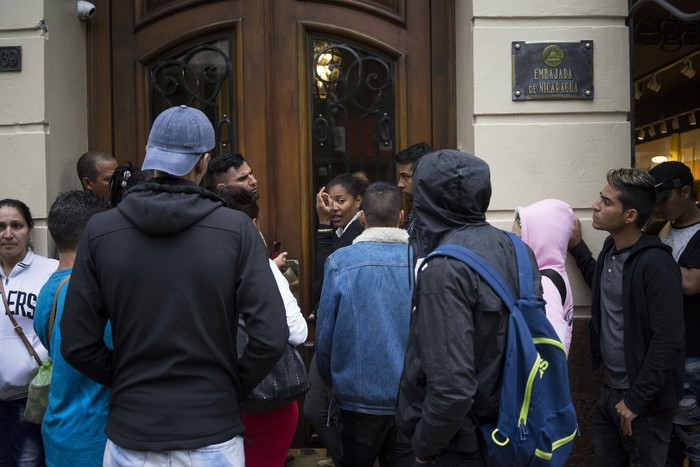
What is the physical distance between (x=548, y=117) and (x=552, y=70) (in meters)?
0.27

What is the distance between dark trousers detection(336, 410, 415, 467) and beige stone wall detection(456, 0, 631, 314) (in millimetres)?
1472

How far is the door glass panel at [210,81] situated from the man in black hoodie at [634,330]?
7.80 feet

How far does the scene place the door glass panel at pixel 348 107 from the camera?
4965 mm

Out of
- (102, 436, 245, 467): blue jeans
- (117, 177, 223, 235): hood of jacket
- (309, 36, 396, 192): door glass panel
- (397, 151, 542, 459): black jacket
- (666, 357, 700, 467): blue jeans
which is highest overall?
(309, 36, 396, 192): door glass panel

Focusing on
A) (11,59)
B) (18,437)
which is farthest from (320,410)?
(11,59)

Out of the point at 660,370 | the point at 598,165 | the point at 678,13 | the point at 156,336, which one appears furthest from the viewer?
the point at 598,165

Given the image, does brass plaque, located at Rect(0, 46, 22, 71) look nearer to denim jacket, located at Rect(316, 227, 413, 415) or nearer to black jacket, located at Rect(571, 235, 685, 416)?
denim jacket, located at Rect(316, 227, 413, 415)

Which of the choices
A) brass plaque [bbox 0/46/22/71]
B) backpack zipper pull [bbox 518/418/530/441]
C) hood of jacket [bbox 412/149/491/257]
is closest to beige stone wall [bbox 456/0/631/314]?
hood of jacket [bbox 412/149/491/257]

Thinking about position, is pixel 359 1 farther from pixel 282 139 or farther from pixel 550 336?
pixel 550 336

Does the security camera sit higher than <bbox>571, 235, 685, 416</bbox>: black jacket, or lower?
higher

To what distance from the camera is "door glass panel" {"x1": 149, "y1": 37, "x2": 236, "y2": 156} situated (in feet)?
16.4

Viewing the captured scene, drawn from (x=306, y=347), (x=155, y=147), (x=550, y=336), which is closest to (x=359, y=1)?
(x=306, y=347)

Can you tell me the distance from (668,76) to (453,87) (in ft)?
14.1

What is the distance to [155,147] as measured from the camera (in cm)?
273
